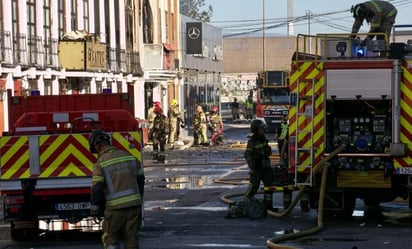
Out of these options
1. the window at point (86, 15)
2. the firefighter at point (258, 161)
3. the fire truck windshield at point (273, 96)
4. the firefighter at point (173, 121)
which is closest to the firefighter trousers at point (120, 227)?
the firefighter at point (258, 161)

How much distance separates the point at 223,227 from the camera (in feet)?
47.6

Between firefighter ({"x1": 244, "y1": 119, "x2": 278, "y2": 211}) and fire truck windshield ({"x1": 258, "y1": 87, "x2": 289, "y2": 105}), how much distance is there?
30.6 m

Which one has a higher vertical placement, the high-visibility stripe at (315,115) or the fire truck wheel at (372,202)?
the high-visibility stripe at (315,115)

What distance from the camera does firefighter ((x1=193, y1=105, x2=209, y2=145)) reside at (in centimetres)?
3909

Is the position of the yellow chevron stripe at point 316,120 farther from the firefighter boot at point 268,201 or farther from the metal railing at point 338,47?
the firefighter boot at point 268,201

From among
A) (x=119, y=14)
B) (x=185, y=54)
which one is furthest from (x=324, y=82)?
(x=185, y=54)

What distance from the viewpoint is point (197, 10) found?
13912 centimetres

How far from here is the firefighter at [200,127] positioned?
128 ft

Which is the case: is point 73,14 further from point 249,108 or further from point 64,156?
point 249,108

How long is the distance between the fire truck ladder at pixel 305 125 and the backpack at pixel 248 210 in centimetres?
107

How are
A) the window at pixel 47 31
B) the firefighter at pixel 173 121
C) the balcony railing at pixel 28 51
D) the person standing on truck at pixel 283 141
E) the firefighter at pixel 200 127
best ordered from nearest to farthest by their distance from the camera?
the person standing on truck at pixel 283 141 → the balcony railing at pixel 28 51 → the window at pixel 47 31 → the firefighter at pixel 173 121 → the firefighter at pixel 200 127

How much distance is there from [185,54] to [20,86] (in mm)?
28110

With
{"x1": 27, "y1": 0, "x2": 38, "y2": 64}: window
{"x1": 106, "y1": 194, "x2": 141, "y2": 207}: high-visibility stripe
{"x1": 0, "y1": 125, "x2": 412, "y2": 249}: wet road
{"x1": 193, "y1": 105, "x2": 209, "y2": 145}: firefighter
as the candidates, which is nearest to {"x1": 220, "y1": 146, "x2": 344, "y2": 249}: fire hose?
{"x1": 0, "y1": 125, "x2": 412, "y2": 249}: wet road

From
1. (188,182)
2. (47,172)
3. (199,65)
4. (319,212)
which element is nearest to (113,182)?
(47,172)
